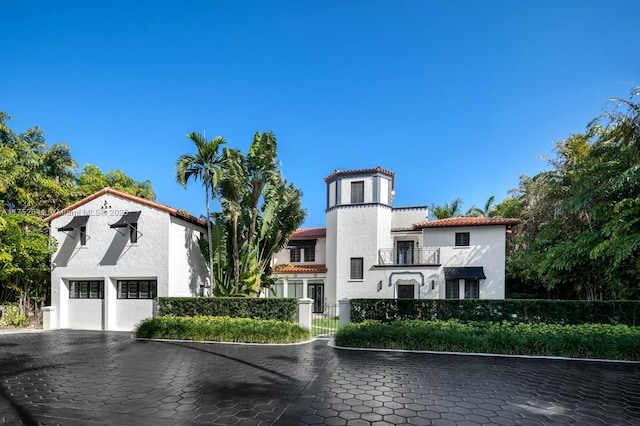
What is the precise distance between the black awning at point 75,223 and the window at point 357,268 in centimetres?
1595

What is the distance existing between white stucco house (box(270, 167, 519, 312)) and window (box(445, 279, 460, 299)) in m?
0.06

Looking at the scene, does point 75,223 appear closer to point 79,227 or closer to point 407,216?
point 79,227

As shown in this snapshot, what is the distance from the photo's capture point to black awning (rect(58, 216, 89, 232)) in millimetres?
17844

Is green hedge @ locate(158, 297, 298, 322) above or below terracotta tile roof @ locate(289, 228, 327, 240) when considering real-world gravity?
below

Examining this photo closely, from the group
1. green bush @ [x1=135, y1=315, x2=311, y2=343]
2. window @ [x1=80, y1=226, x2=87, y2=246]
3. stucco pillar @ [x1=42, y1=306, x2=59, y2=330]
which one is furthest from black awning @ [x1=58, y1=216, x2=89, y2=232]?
green bush @ [x1=135, y1=315, x2=311, y2=343]

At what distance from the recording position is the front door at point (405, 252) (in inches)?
Answer: 973

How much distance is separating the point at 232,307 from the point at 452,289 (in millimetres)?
14889

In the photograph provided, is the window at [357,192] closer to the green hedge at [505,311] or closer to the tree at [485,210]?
the green hedge at [505,311]

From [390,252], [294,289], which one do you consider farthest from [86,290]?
[390,252]

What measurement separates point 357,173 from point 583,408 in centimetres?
1918

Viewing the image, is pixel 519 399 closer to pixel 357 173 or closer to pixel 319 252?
pixel 357 173

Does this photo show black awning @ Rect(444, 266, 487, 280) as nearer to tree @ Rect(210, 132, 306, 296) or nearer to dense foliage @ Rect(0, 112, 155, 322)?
tree @ Rect(210, 132, 306, 296)

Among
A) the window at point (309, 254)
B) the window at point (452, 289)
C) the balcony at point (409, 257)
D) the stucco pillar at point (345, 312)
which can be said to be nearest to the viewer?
the stucco pillar at point (345, 312)

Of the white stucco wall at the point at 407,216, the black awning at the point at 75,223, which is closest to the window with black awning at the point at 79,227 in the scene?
the black awning at the point at 75,223
